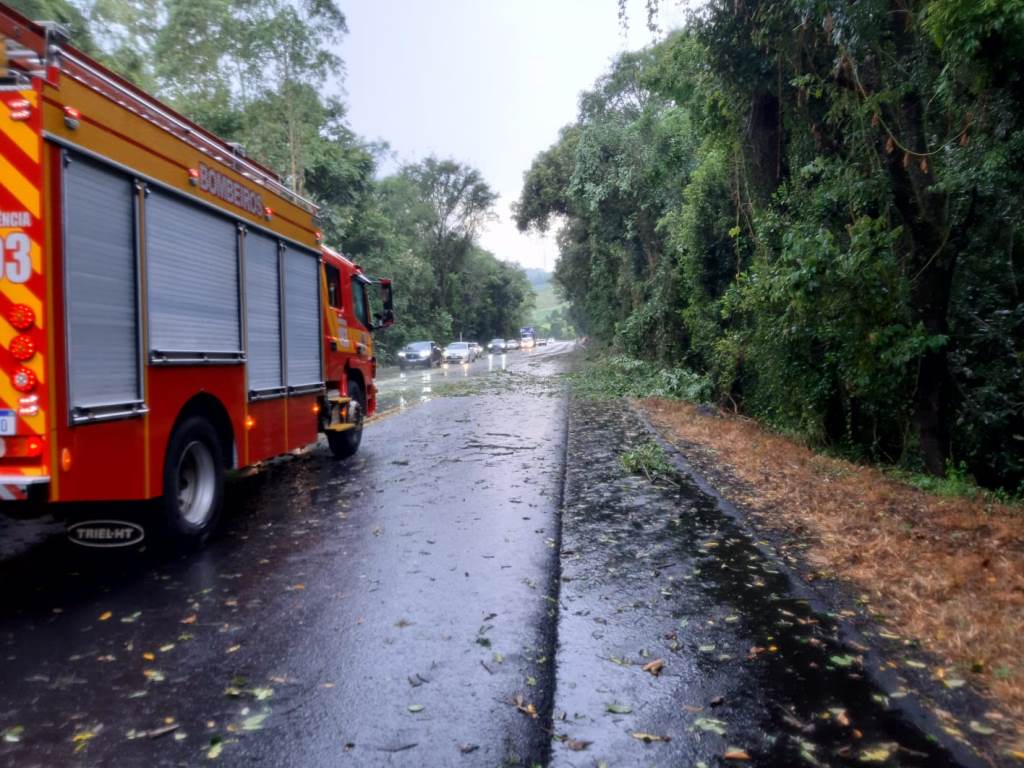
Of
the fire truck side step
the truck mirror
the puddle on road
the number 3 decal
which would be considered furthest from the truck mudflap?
the truck mirror

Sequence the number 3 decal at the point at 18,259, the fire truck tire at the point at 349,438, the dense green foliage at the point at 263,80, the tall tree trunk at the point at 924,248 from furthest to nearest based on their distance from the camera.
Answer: the dense green foliage at the point at 263,80 → the fire truck tire at the point at 349,438 → the tall tree trunk at the point at 924,248 → the number 3 decal at the point at 18,259

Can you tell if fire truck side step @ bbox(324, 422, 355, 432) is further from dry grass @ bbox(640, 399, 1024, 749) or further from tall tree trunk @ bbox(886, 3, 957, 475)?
tall tree trunk @ bbox(886, 3, 957, 475)

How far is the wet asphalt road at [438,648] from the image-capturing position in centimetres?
346

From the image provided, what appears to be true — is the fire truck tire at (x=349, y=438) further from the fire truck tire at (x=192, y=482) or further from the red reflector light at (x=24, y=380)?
the red reflector light at (x=24, y=380)

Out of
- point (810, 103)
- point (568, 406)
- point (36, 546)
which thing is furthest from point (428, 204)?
point (36, 546)

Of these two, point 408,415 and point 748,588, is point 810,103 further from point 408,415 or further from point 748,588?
point 408,415

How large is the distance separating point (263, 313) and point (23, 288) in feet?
11.2

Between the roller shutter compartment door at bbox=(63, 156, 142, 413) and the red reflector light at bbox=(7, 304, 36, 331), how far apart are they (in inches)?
8.6

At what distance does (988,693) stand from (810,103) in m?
9.64

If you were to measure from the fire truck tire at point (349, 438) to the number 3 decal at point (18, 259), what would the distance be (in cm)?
609

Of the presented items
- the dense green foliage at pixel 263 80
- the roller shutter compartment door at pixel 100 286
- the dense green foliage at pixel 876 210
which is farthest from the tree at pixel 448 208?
the roller shutter compartment door at pixel 100 286

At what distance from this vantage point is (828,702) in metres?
3.82

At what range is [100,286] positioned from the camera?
543 centimetres

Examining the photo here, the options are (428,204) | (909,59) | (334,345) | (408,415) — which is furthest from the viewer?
(428,204)
